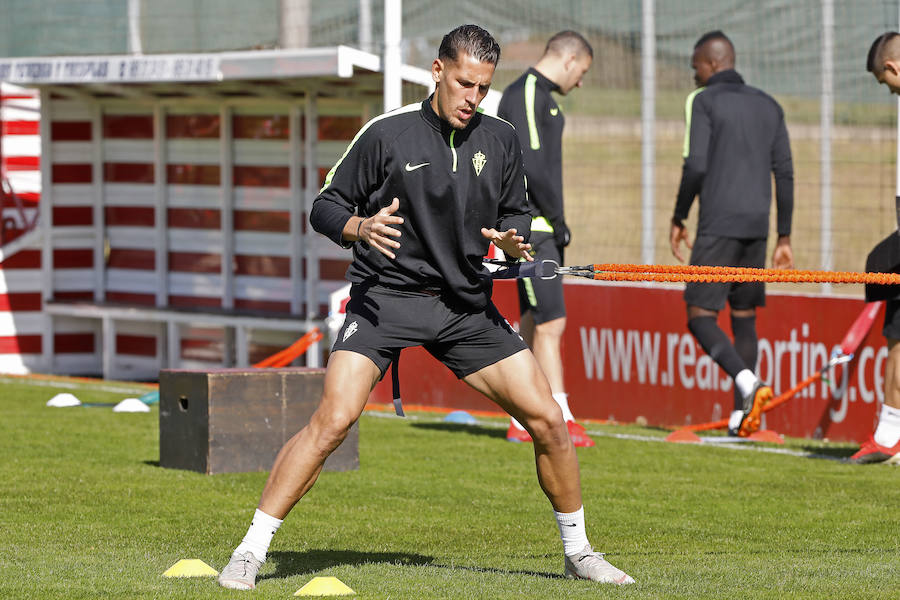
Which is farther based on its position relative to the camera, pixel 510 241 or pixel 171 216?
pixel 171 216

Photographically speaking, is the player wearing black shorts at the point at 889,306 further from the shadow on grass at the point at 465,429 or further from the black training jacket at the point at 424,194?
the black training jacket at the point at 424,194

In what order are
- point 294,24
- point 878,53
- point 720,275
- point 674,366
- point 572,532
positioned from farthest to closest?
point 294,24
point 674,366
point 878,53
point 720,275
point 572,532

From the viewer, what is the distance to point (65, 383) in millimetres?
15594

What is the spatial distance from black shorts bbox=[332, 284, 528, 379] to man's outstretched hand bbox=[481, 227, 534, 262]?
0.29 metres

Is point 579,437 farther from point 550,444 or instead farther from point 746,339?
point 550,444

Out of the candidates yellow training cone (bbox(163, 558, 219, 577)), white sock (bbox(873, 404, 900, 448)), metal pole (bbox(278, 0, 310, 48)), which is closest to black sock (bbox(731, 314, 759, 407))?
white sock (bbox(873, 404, 900, 448))

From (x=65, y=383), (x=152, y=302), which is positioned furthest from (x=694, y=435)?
(x=152, y=302)

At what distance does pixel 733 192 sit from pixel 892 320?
2.16 metres

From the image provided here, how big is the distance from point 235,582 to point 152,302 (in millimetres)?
13112

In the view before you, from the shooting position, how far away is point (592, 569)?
6.03 metres

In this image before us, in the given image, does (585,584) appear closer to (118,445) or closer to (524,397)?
(524,397)

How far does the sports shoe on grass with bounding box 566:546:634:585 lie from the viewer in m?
5.99

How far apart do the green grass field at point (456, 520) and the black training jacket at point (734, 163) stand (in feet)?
5.28

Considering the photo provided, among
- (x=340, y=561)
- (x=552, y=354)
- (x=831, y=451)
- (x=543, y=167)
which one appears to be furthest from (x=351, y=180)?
(x=831, y=451)
